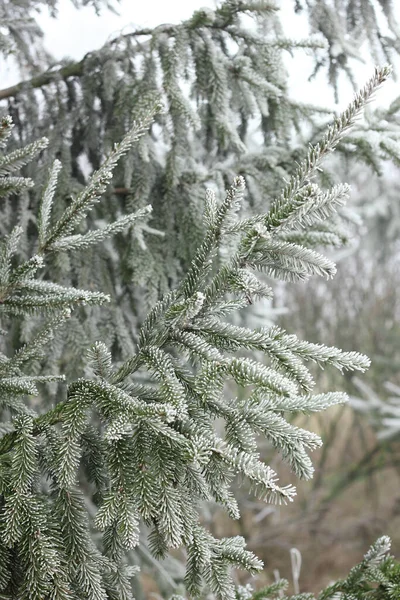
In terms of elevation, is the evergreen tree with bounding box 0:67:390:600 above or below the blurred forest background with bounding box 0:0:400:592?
above

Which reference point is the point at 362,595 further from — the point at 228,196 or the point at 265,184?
the point at 265,184

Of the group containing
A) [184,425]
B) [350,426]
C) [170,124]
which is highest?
[170,124]

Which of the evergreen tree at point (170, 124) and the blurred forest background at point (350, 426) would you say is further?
the blurred forest background at point (350, 426)

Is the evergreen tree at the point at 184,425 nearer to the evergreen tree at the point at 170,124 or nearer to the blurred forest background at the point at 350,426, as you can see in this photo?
the evergreen tree at the point at 170,124

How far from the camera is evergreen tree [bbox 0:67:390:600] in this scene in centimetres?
93

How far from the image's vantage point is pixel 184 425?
973 mm

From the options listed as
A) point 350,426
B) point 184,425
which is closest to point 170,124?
point 184,425

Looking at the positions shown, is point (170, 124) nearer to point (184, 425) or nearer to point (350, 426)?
point (184, 425)

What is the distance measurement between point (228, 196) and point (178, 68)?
838 millimetres

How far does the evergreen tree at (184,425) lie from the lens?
0.93 meters

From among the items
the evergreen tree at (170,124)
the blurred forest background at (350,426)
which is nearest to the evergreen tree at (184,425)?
the evergreen tree at (170,124)

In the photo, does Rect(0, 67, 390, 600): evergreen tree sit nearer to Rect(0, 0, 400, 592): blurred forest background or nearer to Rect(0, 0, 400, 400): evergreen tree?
Rect(0, 0, 400, 400): evergreen tree

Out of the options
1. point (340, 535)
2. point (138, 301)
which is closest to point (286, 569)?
point (340, 535)

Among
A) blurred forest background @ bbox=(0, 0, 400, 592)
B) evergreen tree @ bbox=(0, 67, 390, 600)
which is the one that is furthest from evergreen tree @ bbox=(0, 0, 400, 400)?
blurred forest background @ bbox=(0, 0, 400, 592)
